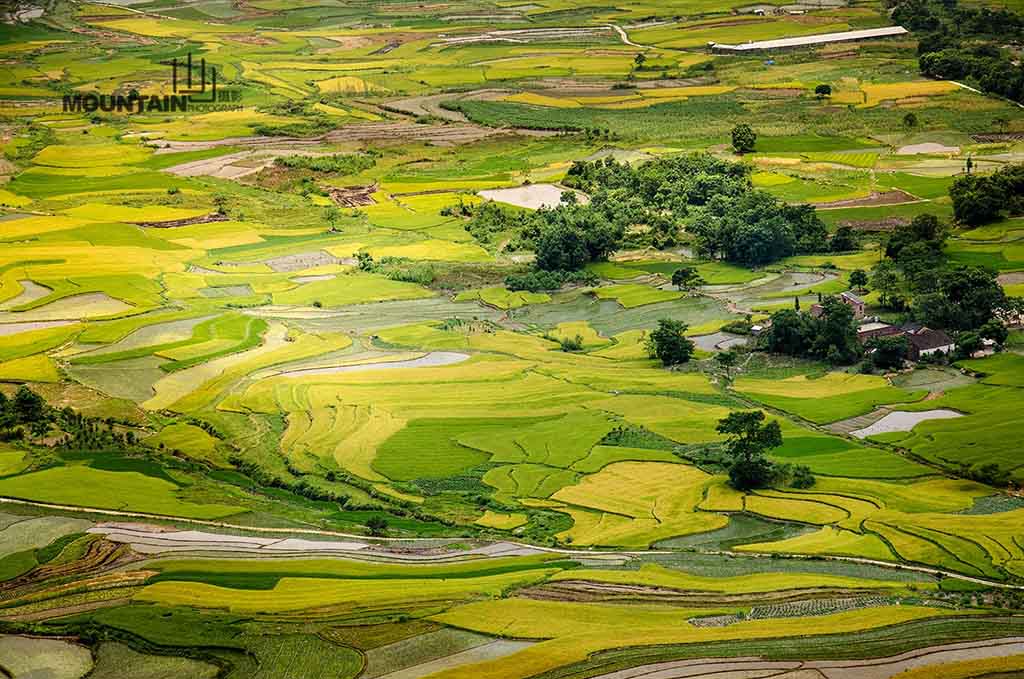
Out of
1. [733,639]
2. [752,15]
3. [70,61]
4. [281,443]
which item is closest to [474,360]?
[281,443]

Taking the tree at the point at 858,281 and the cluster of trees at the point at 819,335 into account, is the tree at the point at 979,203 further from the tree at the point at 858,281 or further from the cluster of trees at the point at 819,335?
the cluster of trees at the point at 819,335

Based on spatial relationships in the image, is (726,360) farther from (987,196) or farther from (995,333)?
(987,196)

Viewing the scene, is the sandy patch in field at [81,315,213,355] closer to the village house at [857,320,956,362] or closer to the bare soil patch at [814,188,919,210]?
the village house at [857,320,956,362]

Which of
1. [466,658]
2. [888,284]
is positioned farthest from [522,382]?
[466,658]

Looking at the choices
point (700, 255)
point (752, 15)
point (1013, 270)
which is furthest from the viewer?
point (752, 15)

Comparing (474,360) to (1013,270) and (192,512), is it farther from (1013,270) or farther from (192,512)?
(1013,270)

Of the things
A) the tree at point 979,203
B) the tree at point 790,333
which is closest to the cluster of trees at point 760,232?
the tree at point 979,203
